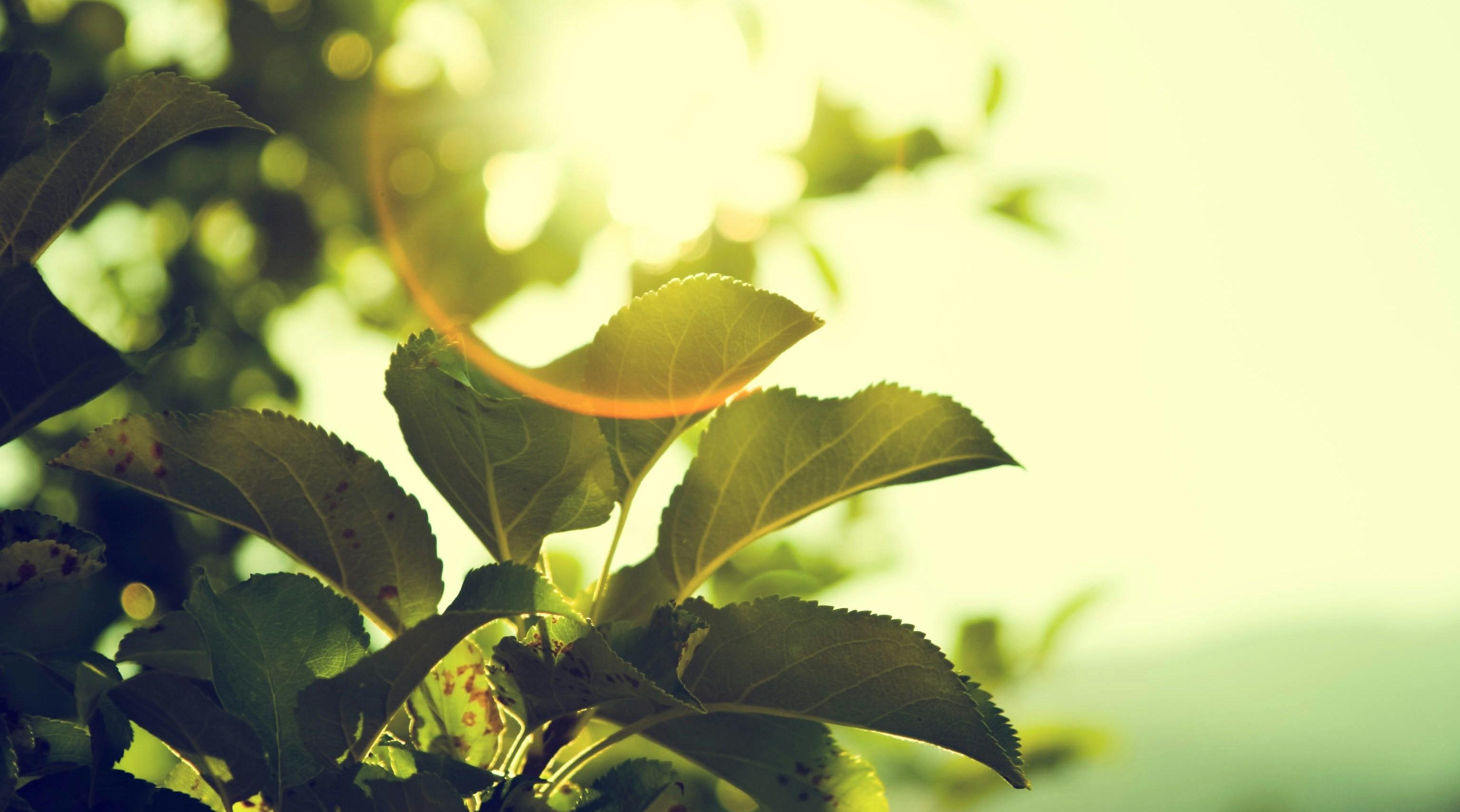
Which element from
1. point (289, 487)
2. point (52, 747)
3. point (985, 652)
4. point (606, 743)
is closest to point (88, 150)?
point (289, 487)

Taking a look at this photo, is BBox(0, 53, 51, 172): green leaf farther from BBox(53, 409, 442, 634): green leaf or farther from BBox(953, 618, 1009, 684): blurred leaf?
BBox(953, 618, 1009, 684): blurred leaf

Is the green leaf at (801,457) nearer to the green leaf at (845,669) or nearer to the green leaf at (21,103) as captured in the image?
the green leaf at (845,669)

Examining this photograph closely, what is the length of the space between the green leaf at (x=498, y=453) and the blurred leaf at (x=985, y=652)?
113cm

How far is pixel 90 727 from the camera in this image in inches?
16.7

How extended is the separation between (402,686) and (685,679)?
136 mm

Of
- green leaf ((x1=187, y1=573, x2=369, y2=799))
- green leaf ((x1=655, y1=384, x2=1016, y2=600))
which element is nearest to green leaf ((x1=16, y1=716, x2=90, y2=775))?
green leaf ((x1=187, y1=573, x2=369, y2=799))

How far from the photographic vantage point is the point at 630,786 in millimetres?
516

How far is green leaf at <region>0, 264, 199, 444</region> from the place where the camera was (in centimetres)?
44

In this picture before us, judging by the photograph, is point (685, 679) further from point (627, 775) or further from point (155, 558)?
point (155, 558)

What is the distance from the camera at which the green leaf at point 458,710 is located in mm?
553

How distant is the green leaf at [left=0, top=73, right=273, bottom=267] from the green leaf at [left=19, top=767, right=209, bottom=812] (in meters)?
0.27

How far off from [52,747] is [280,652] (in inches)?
6.3

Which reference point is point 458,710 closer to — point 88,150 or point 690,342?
point 690,342

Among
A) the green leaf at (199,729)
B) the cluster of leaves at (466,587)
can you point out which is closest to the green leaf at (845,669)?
the cluster of leaves at (466,587)
